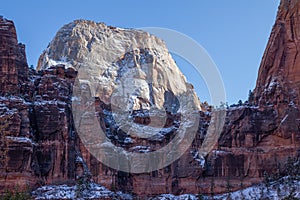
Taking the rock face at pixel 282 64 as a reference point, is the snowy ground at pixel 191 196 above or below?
below

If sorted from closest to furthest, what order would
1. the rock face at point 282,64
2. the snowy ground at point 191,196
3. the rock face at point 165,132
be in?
the snowy ground at point 191,196 < the rock face at point 165,132 < the rock face at point 282,64

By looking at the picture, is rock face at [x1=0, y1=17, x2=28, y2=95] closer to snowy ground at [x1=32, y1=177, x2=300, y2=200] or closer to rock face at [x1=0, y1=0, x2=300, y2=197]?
rock face at [x1=0, y1=0, x2=300, y2=197]

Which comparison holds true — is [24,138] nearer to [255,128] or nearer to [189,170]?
[189,170]

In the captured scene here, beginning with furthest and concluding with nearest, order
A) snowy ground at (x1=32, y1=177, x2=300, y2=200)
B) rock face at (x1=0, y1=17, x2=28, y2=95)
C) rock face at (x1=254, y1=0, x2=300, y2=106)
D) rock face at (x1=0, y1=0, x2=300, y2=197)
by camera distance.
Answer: rock face at (x1=254, y1=0, x2=300, y2=106) < rock face at (x1=0, y1=17, x2=28, y2=95) < rock face at (x1=0, y1=0, x2=300, y2=197) < snowy ground at (x1=32, y1=177, x2=300, y2=200)

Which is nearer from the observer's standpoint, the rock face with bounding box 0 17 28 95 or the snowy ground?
the snowy ground

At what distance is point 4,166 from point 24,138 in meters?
7.74

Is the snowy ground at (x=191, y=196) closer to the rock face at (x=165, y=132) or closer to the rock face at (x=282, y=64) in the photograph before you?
the rock face at (x=165, y=132)

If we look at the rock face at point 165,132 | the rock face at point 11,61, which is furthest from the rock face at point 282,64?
the rock face at point 11,61

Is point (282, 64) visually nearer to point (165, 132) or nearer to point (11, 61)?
point (165, 132)

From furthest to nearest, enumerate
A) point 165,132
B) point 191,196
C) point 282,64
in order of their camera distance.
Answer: point 282,64, point 165,132, point 191,196

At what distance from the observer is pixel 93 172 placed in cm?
14288

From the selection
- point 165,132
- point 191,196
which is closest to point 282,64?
point 165,132

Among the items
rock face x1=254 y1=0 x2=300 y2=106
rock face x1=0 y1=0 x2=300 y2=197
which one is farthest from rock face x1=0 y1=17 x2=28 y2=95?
rock face x1=254 y1=0 x2=300 y2=106

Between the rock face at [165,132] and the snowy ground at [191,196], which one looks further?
the rock face at [165,132]
